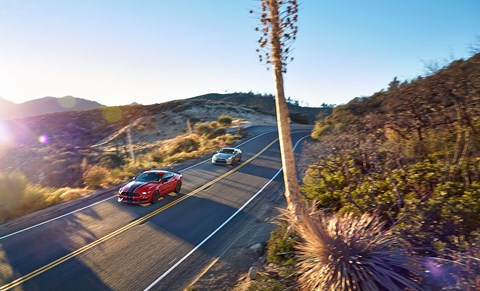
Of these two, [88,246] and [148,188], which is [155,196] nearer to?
[148,188]

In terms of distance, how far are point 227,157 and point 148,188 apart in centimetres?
988

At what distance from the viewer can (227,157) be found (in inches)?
903

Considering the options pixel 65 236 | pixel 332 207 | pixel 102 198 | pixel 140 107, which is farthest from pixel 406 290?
pixel 140 107

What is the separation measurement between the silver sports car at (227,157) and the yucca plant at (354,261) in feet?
56.0

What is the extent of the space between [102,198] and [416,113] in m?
14.6

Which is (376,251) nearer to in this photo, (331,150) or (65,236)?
(331,150)

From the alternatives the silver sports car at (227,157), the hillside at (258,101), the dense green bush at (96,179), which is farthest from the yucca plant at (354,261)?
the hillside at (258,101)

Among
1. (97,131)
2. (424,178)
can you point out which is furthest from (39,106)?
(424,178)

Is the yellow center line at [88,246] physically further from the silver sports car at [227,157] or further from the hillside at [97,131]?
the hillside at [97,131]

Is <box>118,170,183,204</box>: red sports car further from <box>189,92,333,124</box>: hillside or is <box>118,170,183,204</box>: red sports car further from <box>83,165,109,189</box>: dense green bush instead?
<box>189,92,333,124</box>: hillside

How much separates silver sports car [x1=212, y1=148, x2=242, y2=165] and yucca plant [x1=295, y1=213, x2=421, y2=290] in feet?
56.0

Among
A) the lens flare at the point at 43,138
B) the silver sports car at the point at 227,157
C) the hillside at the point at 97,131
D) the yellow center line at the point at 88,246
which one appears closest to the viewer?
the yellow center line at the point at 88,246

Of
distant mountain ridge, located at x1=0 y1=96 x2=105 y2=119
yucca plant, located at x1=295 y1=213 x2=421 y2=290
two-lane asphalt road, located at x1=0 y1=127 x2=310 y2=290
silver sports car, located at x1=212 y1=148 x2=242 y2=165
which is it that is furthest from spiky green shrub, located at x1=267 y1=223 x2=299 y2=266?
distant mountain ridge, located at x1=0 y1=96 x2=105 y2=119

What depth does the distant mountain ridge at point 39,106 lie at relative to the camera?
13811cm
